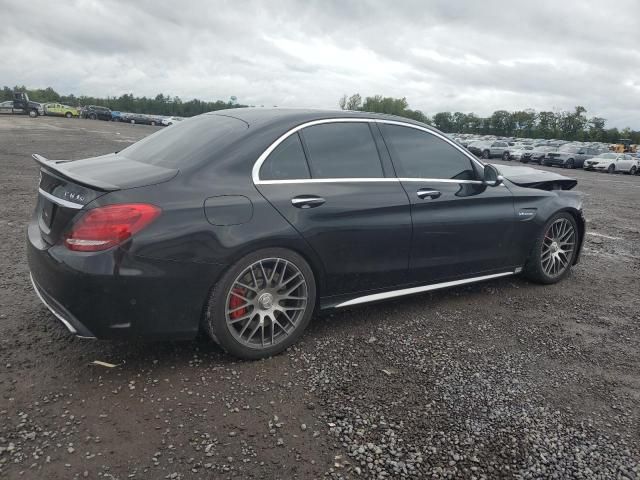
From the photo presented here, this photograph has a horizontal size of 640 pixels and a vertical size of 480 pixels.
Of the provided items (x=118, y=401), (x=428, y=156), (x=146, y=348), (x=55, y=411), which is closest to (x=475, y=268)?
(x=428, y=156)

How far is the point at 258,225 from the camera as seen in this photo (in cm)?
306

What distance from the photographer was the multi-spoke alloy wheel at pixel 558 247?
16.2 ft

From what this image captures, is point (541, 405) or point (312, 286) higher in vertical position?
point (312, 286)

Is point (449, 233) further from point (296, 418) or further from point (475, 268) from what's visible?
point (296, 418)

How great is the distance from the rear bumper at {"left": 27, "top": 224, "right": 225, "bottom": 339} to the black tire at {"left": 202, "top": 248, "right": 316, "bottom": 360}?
61 mm

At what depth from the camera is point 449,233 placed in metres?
4.05

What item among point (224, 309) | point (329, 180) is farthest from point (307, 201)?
point (224, 309)

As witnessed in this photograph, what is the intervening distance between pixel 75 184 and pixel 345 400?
1.98 meters

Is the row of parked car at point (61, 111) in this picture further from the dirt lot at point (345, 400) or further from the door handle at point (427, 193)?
the dirt lot at point (345, 400)

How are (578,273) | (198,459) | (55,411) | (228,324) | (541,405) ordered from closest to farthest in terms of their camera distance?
(198,459) → (55,411) → (541,405) → (228,324) → (578,273)

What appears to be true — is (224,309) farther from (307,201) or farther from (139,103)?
(139,103)

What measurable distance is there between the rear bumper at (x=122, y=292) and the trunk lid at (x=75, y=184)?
0.54ft

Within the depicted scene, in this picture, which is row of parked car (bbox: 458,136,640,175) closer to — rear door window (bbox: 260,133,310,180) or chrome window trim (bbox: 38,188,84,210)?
rear door window (bbox: 260,133,310,180)

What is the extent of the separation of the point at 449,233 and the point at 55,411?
297cm
